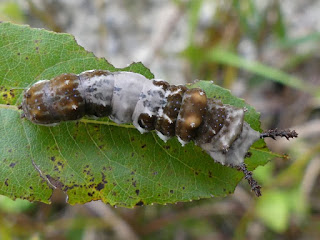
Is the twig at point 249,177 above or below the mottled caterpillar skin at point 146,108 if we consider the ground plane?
below

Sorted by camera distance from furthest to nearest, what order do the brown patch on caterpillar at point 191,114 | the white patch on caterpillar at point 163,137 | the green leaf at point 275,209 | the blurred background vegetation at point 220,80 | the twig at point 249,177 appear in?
1. the blurred background vegetation at point 220,80
2. the green leaf at point 275,209
3. the white patch on caterpillar at point 163,137
4. the brown patch on caterpillar at point 191,114
5. the twig at point 249,177

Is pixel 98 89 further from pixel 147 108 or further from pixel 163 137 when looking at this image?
pixel 163 137

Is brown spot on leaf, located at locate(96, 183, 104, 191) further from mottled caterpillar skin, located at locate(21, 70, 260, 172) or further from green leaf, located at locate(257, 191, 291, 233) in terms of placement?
green leaf, located at locate(257, 191, 291, 233)

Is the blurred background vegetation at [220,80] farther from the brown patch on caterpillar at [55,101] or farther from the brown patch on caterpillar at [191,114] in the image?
the brown patch on caterpillar at [191,114]

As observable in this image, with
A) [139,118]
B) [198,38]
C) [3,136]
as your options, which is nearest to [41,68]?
[3,136]

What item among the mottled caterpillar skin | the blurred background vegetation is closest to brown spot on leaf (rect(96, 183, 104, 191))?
the mottled caterpillar skin

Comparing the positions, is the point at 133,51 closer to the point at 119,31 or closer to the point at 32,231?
the point at 119,31

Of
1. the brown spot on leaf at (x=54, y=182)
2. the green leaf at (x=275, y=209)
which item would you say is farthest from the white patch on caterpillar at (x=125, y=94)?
the green leaf at (x=275, y=209)
